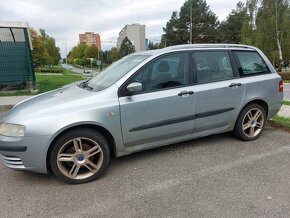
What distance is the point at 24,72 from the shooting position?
995 cm

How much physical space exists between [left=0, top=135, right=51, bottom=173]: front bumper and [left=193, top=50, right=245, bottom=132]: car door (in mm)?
2194

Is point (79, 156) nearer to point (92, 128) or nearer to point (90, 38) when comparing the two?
point (92, 128)

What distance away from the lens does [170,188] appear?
283 centimetres

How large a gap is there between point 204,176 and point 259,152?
4.13 feet

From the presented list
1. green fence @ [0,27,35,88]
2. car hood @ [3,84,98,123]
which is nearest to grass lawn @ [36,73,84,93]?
green fence @ [0,27,35,88]

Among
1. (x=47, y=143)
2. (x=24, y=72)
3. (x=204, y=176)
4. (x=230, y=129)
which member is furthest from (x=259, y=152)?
(x=24, y=72)

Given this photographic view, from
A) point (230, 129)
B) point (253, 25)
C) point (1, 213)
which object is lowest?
point (1, 213)

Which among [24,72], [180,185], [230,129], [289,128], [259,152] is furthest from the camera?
[24,72]

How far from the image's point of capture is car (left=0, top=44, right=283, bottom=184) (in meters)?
2.81

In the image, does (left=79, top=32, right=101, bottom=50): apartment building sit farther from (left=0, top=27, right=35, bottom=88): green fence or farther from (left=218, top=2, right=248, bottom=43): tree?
(left=0, top=27, right=35, bottom=88): green fence

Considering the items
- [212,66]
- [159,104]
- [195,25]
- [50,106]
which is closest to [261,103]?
[212,66]

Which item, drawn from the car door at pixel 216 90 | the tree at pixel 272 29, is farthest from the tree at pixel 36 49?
the car door at pixel 216 90

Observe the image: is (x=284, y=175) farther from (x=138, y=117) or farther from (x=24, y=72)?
(x=24, y=72)

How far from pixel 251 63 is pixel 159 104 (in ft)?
6.65
